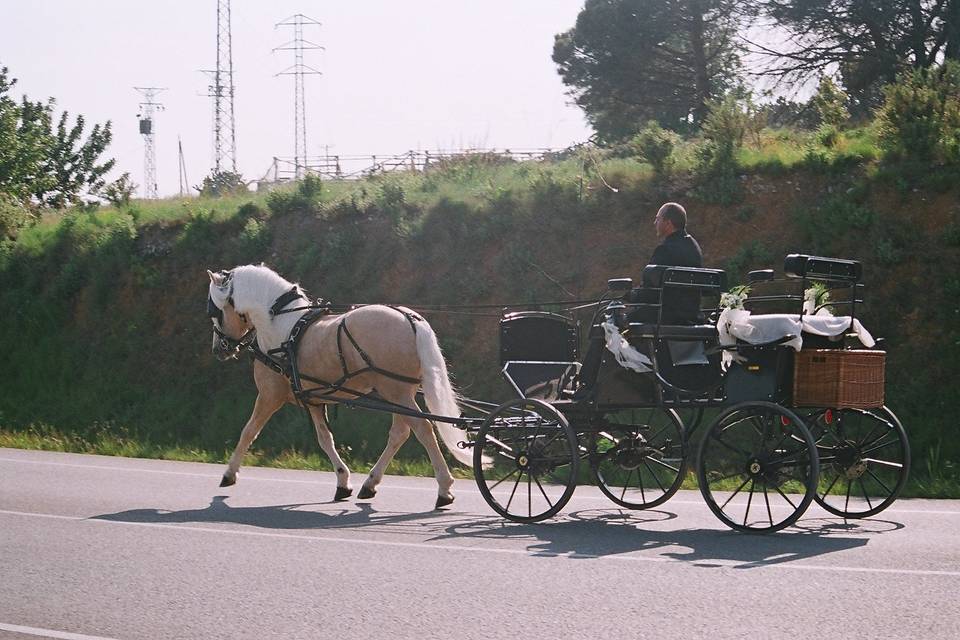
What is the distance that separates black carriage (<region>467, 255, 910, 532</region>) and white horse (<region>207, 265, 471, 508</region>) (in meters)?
0.68

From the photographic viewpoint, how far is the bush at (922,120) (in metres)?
17.8

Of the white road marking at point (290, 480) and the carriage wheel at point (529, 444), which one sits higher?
the carriage wheel at point (529, 444)

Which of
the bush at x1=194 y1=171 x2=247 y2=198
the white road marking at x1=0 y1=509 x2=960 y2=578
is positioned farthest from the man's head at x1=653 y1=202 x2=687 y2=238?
the bush at x1=194 y1=171 x2=247 y2=198

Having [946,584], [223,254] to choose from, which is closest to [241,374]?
[223,254]

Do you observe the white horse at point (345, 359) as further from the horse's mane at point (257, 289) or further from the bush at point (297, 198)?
the bush at point (297, 198)

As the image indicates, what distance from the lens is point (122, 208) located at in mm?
28672

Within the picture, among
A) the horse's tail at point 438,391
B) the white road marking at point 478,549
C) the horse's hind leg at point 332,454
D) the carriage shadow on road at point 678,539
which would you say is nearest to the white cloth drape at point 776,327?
the carriage shadow on road at point 678,539

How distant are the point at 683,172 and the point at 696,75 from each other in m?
17.2

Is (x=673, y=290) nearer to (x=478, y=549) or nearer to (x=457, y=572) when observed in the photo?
(x=478, y=549)

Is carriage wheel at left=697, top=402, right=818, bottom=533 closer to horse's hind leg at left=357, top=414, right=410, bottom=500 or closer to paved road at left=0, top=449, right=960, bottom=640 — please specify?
paved road at left=0, top=449, right=960, bottom=640

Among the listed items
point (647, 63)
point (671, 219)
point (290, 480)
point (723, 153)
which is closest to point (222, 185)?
point (647, 63)

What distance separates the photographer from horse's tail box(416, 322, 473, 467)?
34.8ft

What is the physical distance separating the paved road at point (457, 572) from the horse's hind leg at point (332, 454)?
0.32 meters

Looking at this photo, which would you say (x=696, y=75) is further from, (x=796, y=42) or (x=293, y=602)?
(x=293, y=602)
